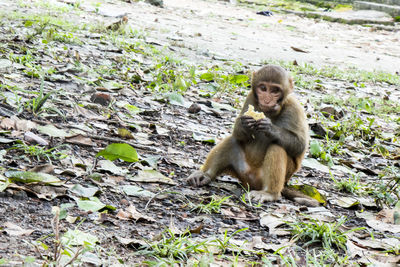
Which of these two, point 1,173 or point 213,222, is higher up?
point 1,173

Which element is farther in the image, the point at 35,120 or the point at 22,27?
the point at 22,27

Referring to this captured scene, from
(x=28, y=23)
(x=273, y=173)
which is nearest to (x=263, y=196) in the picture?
(x=273, y=173)

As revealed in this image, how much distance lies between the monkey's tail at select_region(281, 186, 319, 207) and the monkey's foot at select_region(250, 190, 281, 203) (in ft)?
0.52

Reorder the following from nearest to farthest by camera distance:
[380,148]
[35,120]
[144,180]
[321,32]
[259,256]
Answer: [259,256]
[144,180]
[35,120]
[380,148]
[321,32]

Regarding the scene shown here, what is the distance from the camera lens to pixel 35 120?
4648mm

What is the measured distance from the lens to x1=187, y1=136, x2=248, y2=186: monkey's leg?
4.69m

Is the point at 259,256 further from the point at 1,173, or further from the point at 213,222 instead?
the point at 1,173

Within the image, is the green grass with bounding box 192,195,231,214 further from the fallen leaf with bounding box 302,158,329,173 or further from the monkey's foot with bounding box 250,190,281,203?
the fallen leaf with bounding box 302,158,329,173

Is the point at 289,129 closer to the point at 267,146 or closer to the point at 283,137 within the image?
the point at 283,137

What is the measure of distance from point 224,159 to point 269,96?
0.68m

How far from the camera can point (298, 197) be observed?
4.54 meters

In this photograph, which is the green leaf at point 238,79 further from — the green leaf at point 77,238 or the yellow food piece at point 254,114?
the green leaf at point 77,238

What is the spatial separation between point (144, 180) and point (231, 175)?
1.05 m

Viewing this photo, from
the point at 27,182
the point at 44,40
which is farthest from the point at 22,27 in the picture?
the point at 27,182
